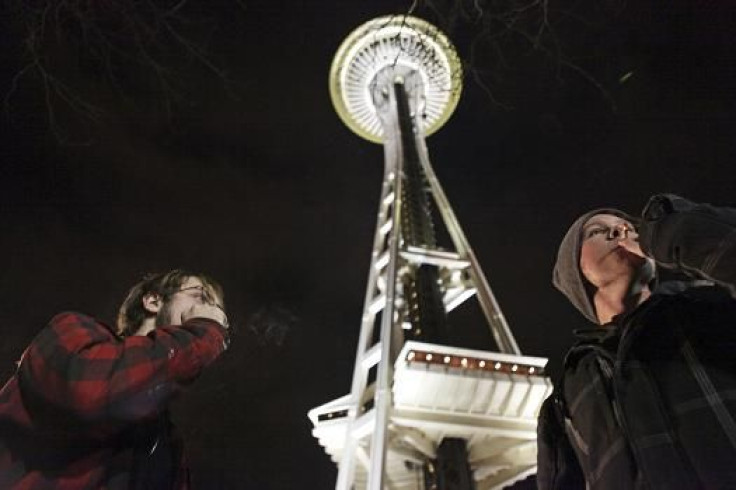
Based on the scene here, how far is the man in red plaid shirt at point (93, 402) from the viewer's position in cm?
175

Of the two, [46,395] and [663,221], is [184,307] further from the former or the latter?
[663,221]

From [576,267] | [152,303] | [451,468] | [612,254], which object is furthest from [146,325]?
[451,468]

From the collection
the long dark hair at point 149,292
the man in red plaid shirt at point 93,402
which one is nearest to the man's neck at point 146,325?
the long dark hair at point 149,292

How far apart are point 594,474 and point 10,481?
192 centimetres

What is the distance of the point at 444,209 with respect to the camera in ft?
72.0

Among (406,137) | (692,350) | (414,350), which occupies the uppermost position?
(406,137)

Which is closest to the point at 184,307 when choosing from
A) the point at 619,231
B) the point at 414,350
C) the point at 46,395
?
the point at 46,395

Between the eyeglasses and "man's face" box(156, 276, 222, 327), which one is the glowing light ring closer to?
the eyeglasses

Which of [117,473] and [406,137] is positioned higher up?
[406,137]

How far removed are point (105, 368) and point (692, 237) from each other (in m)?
1.86

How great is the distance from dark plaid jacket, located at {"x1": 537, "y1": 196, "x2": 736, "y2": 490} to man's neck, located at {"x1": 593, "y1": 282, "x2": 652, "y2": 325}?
24 centimetres

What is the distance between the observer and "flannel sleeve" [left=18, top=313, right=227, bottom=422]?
1.75 metres

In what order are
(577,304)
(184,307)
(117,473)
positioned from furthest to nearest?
1. (577,304)
2. (184,307)
3. (117,473)

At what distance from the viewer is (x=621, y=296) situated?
2.40 metres
